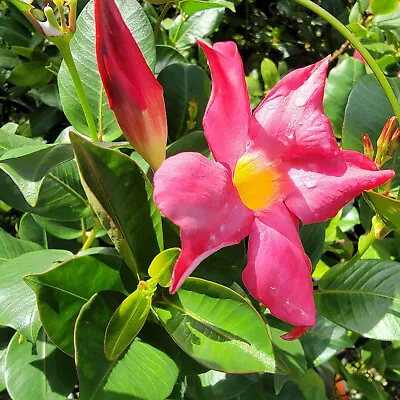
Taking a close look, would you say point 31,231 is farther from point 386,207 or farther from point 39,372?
Answer: point 386,207

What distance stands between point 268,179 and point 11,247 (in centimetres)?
46

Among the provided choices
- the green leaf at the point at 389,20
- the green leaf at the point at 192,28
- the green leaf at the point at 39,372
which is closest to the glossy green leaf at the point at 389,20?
the green leaf at the point at 389,20

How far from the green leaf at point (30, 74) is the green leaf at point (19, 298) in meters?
0.54

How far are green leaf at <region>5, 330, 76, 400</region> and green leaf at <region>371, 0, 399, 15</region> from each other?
3.01ft

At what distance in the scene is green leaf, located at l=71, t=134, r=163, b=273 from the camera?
521 mm

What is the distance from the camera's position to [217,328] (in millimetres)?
580

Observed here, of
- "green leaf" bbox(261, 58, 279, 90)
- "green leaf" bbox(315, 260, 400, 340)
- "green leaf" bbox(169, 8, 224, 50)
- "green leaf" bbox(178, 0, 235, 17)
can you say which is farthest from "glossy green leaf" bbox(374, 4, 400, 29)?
"green leaf" bbox(315, 260, 400, 340)

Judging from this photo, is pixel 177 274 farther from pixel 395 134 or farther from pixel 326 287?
pixel 326 287

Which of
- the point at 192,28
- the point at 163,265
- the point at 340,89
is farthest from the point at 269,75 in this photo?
the point at 163,265

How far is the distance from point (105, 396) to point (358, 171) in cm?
34

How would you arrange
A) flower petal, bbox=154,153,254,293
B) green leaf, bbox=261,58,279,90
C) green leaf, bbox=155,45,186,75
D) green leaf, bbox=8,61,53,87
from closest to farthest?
flower petal, bbox=154,153,254,293 → green leaf, bbox=155,45,186,75 → green leaf, bbox=8,61,53,87 → green leaf, bbox=261,58,279,90

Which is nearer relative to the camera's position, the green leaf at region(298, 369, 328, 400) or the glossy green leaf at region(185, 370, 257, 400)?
the glossy green leaf at region(185, 370, 257, 400)

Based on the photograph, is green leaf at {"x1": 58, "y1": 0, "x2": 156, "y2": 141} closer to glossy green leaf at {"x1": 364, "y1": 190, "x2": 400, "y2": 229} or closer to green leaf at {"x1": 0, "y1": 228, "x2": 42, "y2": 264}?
green leaf at {"x1": 0, "y1": 228, "x2": 42, "y2": 264}

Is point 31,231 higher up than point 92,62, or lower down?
lower down
